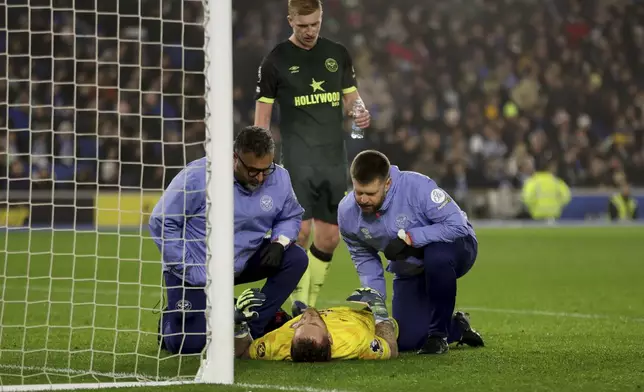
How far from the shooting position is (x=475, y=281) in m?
11.5

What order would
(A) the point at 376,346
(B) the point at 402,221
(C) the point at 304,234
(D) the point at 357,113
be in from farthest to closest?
(C) the point at 304,234
(D) the point at 357,113
(B) the point at 402,221
(A) the point at 376,346

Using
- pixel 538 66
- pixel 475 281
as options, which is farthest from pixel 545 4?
pixel 475 281

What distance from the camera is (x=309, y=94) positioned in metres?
7.91

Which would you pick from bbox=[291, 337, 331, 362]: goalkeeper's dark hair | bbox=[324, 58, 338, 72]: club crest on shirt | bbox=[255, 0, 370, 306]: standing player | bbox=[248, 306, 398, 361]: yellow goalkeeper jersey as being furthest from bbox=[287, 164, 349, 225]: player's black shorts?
bbox=[291, 337, 331, 362]: goalkeeper's dark hair

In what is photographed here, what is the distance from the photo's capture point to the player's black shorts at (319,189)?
7961 millimetres

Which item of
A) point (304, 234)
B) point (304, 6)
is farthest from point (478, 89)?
point (304, 6)

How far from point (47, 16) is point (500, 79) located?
11.3 meters

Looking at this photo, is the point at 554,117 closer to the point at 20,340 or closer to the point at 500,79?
the point at 500,79

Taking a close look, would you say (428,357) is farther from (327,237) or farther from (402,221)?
(327,237)

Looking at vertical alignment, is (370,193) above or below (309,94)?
below

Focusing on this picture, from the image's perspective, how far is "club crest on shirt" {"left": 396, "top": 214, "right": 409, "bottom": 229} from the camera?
243 inches

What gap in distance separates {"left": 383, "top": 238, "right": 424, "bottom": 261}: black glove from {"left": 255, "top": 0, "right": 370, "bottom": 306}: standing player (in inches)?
61.1

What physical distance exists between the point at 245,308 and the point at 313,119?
2541 millimetres

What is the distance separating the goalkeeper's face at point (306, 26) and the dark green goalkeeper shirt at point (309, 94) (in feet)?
0.38
